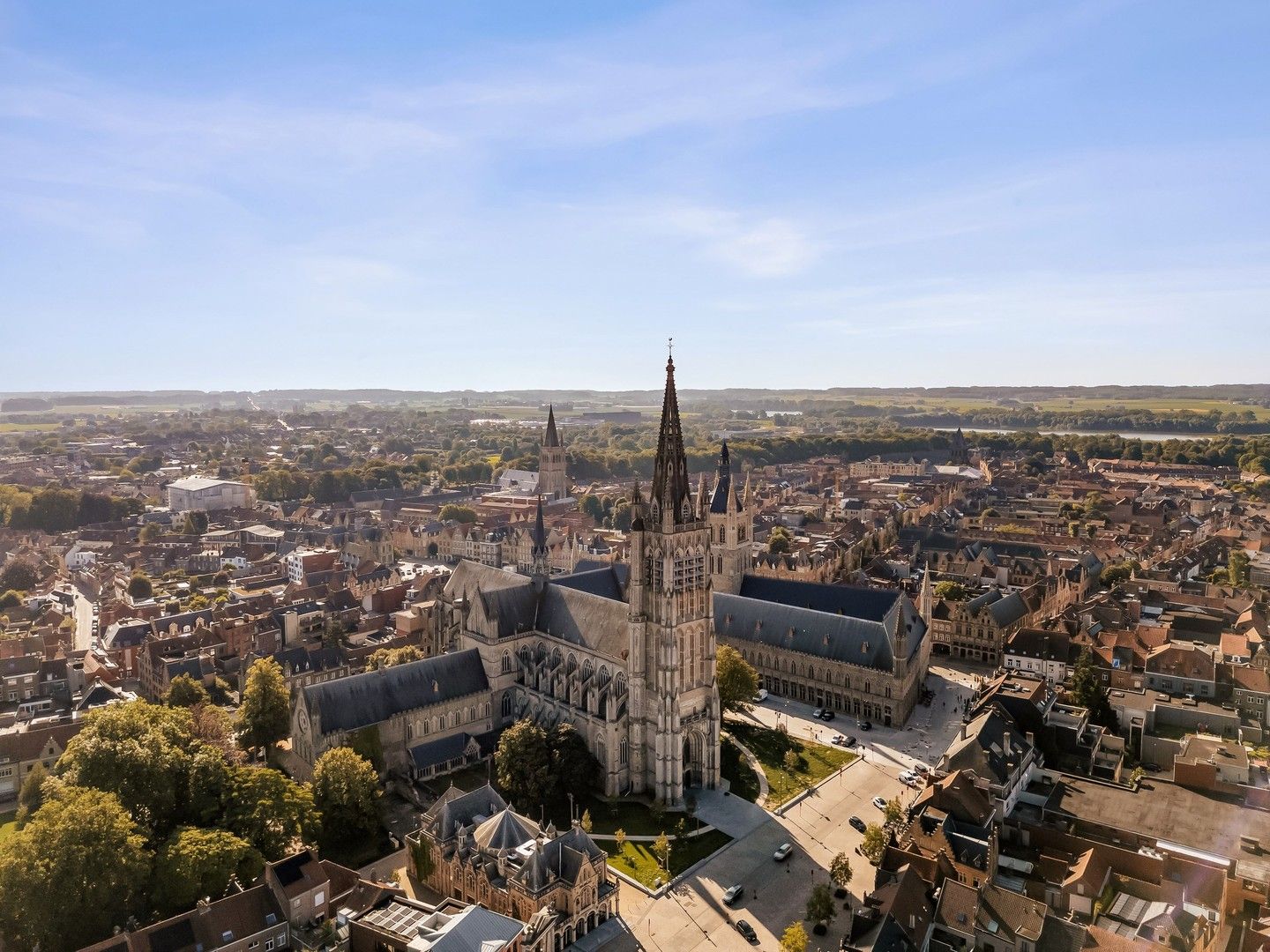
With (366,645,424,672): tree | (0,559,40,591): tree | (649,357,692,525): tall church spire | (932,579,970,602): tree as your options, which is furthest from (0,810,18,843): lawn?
(932,579,970,602): tree

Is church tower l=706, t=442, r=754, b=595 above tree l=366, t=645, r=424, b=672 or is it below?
above

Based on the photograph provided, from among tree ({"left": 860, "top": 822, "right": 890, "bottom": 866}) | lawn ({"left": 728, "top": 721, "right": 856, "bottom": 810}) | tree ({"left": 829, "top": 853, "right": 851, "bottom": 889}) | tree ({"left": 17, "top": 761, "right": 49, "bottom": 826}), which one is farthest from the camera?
lawn ({"left": 728, "top": 721, "right": 856, "bottom": 810})

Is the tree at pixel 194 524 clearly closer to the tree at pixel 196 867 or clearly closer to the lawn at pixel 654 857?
the tree at pixel 196 867

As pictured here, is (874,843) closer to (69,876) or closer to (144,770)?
(69,876)

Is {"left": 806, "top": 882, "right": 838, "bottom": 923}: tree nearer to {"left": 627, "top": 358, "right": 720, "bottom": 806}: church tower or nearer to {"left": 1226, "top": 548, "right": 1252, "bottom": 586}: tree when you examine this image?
{"left": 627, "top": 358, "right": 720, "bottom": 806}: church tower

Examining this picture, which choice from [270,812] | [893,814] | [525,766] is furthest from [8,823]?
[893,814]

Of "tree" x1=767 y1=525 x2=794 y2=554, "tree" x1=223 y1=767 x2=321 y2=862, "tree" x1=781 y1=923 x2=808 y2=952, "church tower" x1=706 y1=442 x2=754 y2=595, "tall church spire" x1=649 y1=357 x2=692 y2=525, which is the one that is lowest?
"tree" x1=781 y1=923 x2=808 y2=952

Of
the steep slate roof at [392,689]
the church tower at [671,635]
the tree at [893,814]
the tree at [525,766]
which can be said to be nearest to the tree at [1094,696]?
the tree at [893,814]
